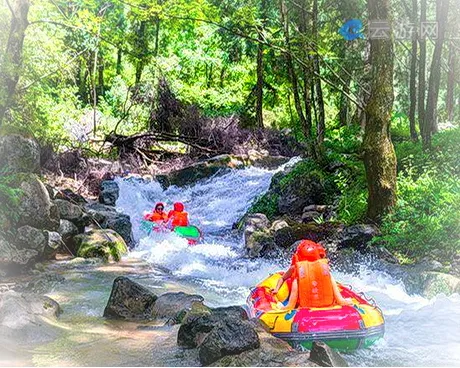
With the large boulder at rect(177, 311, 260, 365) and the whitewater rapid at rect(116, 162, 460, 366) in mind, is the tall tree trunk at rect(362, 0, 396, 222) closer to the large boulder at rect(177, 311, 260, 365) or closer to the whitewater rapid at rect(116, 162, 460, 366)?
the whitewater rapid at rect(116, 162, 460, 366)

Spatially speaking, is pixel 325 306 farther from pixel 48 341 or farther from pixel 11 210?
pixel 11 210

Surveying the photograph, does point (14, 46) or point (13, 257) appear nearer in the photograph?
point (14, 46)

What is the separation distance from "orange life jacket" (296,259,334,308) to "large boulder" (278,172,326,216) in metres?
4.87

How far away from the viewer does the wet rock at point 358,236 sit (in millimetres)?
6668

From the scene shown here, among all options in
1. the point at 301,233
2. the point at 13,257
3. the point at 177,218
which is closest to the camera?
the point at 13,257

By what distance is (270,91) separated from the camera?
19484 mm

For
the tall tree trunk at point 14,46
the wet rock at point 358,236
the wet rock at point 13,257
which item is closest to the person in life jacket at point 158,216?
the wet rock at point 13,257

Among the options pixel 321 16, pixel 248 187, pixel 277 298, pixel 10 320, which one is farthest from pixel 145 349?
pixel 321 16

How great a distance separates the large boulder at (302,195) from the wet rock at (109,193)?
388cm

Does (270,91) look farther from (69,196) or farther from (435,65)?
(69,196)

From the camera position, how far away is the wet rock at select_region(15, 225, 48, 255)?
20.7 feet

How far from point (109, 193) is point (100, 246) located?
3.98 meters

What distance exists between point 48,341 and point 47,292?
177cm

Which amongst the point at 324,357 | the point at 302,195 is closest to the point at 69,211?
the point at 302,195
